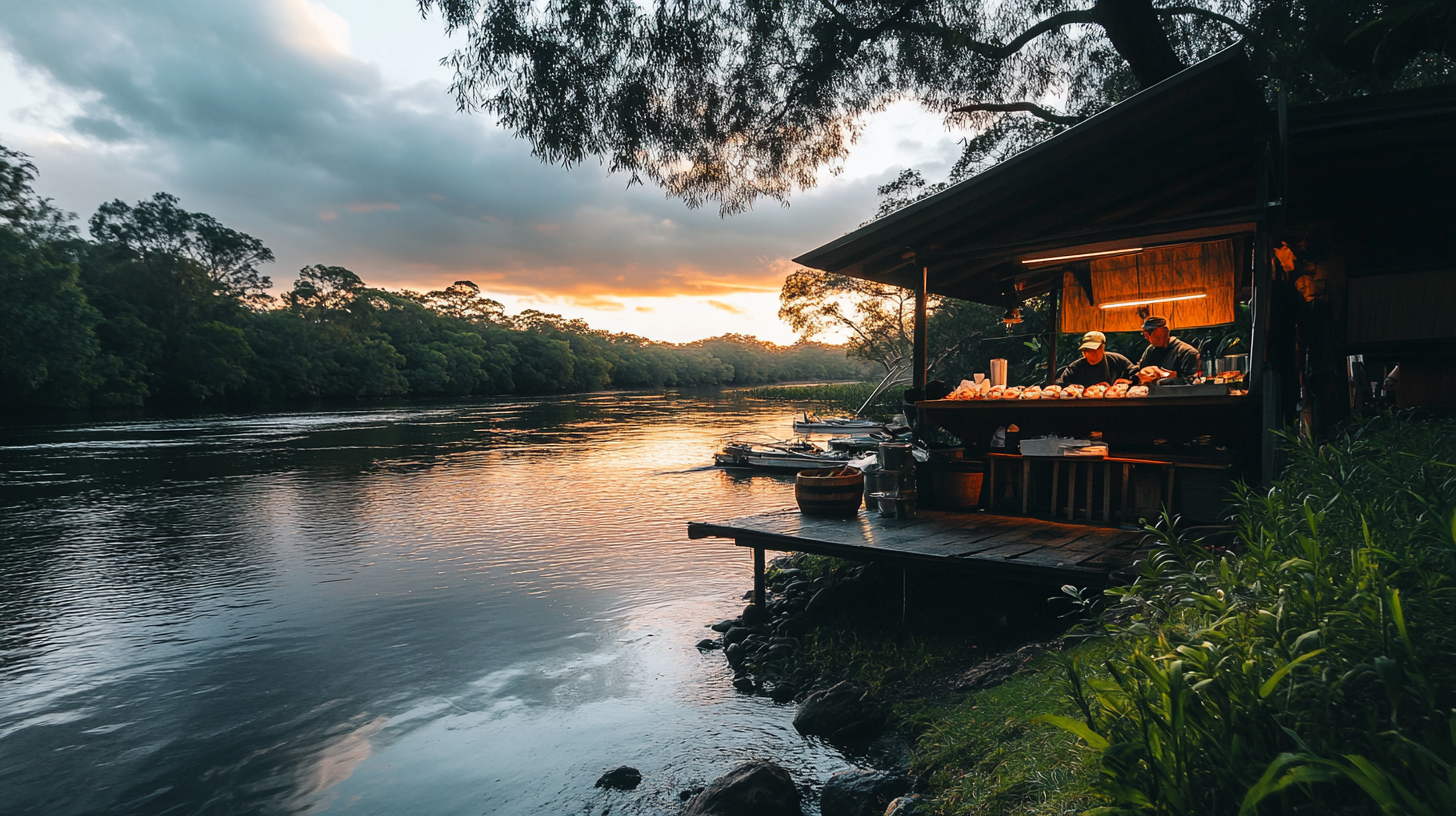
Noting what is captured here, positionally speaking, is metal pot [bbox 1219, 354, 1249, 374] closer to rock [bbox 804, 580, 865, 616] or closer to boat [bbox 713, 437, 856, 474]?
rock [bbox 804, 580, 865, 616]

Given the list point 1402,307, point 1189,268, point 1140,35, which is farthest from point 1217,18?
point 1402,307

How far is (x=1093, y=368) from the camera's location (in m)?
9.80

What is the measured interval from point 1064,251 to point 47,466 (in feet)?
108

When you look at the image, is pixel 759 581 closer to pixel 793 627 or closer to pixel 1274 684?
pixel 793 627

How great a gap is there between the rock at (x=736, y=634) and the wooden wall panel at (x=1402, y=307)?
743 centimetres

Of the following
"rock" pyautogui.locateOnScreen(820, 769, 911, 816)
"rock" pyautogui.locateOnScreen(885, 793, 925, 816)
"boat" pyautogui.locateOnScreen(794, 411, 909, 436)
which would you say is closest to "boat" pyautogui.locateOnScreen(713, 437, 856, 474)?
"boat" pyautogui.locateOnScreen(794, 411, 909, 436)

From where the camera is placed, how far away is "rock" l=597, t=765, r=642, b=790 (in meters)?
5.78

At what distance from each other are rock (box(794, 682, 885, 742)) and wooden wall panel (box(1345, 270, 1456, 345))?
6913mm

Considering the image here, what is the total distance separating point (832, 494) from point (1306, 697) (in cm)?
682

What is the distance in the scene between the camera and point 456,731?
695cm

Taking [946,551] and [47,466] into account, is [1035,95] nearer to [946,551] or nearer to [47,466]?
[946,551]

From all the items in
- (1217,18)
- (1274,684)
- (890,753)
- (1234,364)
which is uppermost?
(1217,18)

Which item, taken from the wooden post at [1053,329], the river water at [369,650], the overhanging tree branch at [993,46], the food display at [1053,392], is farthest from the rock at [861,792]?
the overhanging tree branch at [993,46]

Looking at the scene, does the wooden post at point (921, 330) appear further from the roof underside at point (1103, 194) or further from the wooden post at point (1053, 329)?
the wooden post at point (1053, 329)
